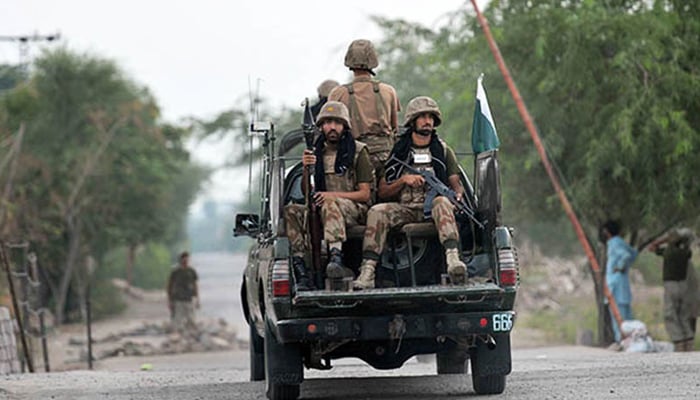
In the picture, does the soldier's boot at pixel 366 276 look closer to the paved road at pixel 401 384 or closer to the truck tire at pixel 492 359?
the truck tire at pixel 492 359

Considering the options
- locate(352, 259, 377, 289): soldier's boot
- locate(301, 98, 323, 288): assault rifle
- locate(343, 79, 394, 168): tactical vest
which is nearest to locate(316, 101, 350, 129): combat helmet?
locate(301, 98, 323, 288): assault rifle

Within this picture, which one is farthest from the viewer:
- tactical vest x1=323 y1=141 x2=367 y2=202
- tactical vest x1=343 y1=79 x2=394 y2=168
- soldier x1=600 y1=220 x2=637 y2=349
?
soldier x1=600 y1=220 x2=637 y2=349

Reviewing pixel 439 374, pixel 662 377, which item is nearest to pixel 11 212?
pixel 439 374

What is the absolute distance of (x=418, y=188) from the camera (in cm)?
1247

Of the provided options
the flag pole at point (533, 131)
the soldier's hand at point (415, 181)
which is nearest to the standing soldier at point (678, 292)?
the flag pole at point (533, 131)

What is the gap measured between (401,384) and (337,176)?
106 inches

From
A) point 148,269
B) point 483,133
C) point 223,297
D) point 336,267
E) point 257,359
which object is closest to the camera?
point 336,267

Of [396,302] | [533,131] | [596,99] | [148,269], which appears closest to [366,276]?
[396,302]

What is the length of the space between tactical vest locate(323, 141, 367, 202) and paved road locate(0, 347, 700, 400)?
1749 mm

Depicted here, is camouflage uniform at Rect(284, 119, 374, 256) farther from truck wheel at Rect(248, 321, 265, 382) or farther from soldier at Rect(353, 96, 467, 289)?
truck wheel at Rect(248, 321, 265, 382)

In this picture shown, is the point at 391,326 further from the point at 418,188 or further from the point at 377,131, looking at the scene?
the point at 377,131

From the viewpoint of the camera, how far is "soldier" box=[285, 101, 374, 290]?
12.1 metres

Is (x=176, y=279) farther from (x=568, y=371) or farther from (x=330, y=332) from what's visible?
(x=330, y=332)

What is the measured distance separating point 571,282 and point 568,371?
2178 inches
